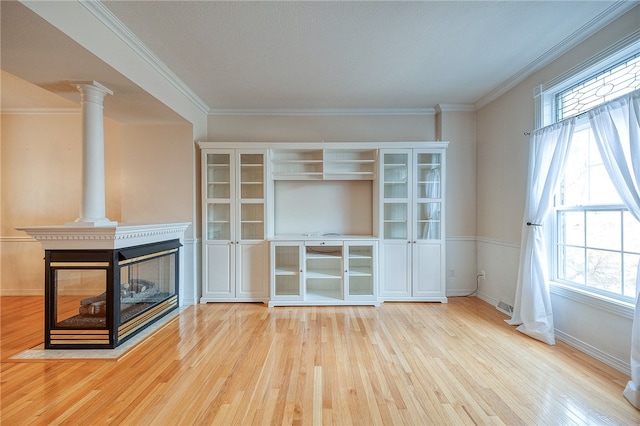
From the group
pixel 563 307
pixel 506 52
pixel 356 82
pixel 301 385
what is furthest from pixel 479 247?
pixel 301 385

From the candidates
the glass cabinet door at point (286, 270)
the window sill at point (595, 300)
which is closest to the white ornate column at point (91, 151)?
the glass cabinet door at point (286, 270)

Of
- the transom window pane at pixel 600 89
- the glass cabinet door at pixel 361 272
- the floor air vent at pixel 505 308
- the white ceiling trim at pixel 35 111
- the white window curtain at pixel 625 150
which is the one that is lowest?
the floor air vent at pixel 505 308

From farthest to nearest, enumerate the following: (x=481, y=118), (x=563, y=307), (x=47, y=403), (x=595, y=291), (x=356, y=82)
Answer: (x=481, y=118) < (x=356, y=82) < (x=563, y=307) < (x=595, y=291) < (x=47, y=403)

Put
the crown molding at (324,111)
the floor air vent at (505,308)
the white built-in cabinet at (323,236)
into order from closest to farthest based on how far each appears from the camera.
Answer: the floor air vent at (505,308) → the white built-in cabinet at (323,236) → the crown molding at (324,111)

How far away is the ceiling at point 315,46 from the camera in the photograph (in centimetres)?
210

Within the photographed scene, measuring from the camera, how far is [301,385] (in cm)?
200

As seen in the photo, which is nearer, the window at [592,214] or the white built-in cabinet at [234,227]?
the window at [592,214]

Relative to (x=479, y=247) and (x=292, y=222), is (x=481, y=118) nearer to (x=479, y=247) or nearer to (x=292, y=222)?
(x=479, y=247)

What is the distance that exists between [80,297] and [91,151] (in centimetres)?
135

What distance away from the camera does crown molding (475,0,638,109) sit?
2129 millimetres

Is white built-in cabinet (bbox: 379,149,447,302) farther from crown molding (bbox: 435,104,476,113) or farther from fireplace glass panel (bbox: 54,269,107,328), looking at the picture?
fireplace glass panel (bbox: 54,269,107,328)

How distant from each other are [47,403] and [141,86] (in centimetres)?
258

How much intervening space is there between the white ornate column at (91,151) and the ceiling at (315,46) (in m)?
0.15

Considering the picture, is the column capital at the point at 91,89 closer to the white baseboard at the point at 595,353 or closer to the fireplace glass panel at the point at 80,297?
the fireplace glass panel at the point at 80,297
